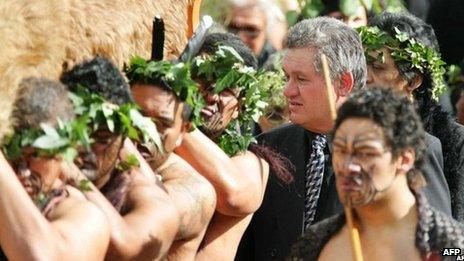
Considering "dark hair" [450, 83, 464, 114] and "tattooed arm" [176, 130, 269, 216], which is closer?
"tattooed arm" [176, 130, 269, 216]

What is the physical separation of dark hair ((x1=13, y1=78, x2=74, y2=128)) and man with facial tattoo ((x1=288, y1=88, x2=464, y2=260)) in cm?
96

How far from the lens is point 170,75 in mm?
6875

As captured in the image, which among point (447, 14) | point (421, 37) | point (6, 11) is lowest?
point (447, 14)

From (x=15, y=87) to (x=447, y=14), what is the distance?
16.5 ft

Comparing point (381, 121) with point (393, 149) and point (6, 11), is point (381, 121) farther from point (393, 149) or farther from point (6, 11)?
point (6, 11)

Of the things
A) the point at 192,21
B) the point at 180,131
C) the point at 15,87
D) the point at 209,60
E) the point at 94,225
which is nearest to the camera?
the point at 94,225

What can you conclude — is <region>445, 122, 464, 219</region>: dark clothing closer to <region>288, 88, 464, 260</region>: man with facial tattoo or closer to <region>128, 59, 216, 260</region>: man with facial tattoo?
<region>128, 59, 216, 260</region>: man with facial tattoo

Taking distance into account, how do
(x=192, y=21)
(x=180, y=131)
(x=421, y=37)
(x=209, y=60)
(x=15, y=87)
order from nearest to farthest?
(x=15, y=87)
(x=180, y=131)
(x=209, y=60)
(x=192, y=21)
(x=421, y=37)

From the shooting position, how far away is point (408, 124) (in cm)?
610

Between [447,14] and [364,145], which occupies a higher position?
[364,145]

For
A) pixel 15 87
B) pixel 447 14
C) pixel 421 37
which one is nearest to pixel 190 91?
pixel 15 87

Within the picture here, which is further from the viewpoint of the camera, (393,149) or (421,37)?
(421,37)

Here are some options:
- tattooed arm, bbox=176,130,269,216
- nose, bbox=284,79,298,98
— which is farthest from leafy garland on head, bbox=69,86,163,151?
nose, bbox=284,79,298,98

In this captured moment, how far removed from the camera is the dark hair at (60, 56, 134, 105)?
6395 mm
